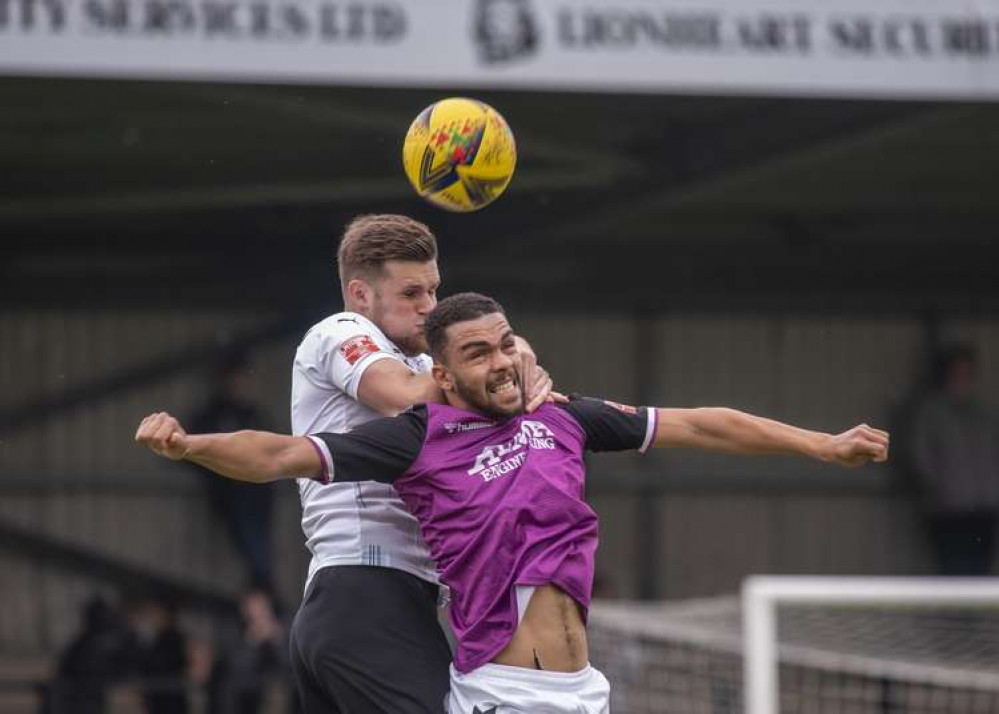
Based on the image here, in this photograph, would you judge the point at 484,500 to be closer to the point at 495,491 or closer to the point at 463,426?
the point at 495,491

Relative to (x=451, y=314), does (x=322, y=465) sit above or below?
below

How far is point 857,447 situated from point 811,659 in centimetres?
645

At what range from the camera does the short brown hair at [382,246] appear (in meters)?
5.38

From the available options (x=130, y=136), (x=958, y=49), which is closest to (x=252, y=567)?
(x=130, y=136)

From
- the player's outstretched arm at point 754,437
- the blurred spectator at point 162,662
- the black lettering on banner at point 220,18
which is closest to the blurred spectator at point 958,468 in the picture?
the blurred spectator at point 162,662

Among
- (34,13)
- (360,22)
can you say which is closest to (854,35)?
(360,22)

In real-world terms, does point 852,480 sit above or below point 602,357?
below

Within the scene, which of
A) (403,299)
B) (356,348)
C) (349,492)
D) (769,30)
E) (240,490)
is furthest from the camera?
(240,490)

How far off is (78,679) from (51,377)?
3404mm

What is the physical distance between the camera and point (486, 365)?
492 cm

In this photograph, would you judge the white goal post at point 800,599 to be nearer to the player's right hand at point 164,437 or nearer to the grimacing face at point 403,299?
the grimacing face at point 403,299

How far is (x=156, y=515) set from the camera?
1491 centimetres

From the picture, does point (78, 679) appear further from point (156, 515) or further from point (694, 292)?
point (694, 292)

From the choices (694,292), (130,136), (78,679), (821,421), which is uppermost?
(130,136)
